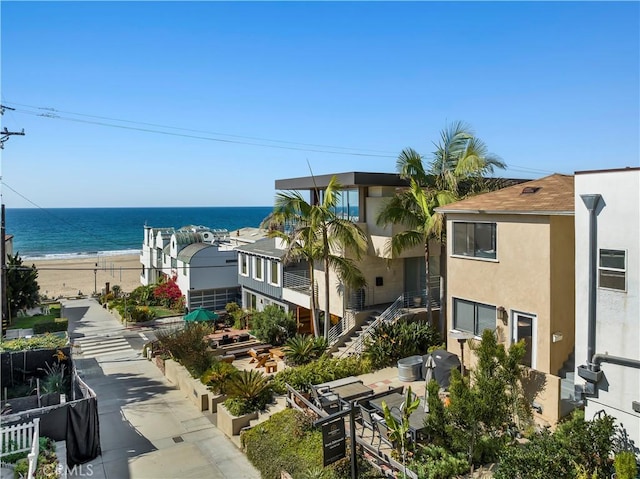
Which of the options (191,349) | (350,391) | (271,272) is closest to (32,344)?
(191,349)

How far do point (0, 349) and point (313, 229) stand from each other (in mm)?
13231

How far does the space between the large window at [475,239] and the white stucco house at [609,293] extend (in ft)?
13.1

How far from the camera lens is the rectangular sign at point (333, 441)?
31.0 ft

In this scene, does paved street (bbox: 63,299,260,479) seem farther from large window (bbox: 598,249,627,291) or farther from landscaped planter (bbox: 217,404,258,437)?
large window (bbox: 598,249,627,291)

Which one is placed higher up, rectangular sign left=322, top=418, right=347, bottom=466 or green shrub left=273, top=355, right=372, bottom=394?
rectangular sign left=322, top=418, right=347, bottom=466

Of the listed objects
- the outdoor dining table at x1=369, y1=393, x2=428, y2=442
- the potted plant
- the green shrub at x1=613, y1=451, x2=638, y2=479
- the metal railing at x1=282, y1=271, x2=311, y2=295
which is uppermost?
the metal railing at x1=282, y1=271, x2=311, y2=295

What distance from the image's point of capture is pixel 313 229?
19250mm

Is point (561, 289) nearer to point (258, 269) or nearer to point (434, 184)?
point (434, 184)

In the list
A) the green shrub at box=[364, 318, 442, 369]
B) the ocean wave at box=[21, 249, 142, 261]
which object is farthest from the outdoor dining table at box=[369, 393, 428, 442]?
the ocean wave at box=[21, 249, 142, 261]

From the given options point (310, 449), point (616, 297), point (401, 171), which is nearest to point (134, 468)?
point (310, 449)

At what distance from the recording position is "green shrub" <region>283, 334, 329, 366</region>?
18.7m

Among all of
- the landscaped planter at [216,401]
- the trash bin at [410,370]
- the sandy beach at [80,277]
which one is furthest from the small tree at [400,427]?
the sandy beach at [80,277]

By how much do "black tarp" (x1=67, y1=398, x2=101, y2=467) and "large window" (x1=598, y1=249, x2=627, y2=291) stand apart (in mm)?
13094

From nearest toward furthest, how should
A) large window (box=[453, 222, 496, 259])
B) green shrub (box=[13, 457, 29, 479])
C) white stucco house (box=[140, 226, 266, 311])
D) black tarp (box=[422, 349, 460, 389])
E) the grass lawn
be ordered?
green shrub (box=[13, 457, 29, 479])
large window (box=[453, 222, 496, 259])
black tarp (box=[422, 349, 460, 389])
the grass lawn
white stucco house (box=[140, 226, 266, 311])
